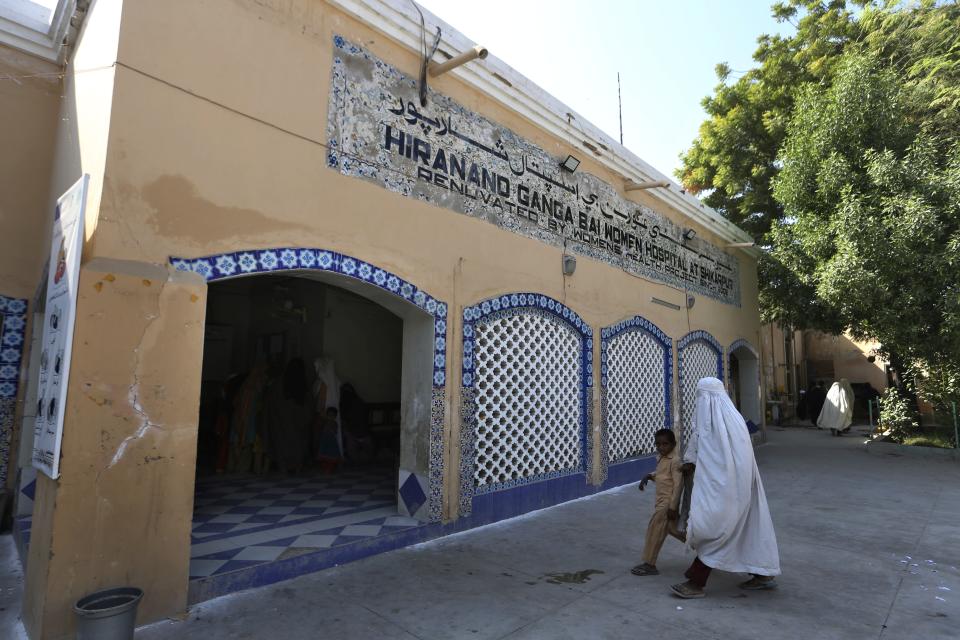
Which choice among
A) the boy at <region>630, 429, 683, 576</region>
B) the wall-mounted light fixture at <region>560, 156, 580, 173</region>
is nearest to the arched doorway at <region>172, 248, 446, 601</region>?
the boy at <region>630, 429, 683, 576</region>

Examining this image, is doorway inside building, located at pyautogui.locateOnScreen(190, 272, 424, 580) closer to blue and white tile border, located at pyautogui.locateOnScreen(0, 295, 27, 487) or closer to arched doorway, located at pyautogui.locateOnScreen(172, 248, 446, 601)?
arched doorway, located at pyautogui.locateOnScreen(172, 248, 446, 601)

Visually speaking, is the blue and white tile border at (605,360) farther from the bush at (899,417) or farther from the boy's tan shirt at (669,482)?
the bush at (899,417)

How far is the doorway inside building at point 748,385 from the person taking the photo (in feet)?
33.5

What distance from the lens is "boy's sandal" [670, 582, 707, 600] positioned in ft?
9.79

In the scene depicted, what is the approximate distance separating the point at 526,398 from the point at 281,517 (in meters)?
2.26

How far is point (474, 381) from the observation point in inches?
177

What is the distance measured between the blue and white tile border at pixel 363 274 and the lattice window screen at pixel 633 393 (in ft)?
8.29

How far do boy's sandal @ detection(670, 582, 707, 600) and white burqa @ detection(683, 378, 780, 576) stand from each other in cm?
16

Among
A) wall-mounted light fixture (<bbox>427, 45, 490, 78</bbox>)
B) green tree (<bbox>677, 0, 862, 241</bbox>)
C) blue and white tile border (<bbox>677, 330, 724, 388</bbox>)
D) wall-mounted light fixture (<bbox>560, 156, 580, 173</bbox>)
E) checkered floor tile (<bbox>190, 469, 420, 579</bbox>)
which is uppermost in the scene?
green tree (<bbox>677, 0, 862, 241</bbox>)

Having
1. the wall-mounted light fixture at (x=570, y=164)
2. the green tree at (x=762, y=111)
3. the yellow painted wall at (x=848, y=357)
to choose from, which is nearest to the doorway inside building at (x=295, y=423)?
the wall-mounted light fixture at (x=570, y=164)

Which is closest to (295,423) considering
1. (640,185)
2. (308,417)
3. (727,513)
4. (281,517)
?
(308,417)

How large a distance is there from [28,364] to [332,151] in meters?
2.84

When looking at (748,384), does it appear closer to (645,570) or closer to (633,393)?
(633,393)

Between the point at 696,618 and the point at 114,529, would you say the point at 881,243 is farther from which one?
the point at 114,529
